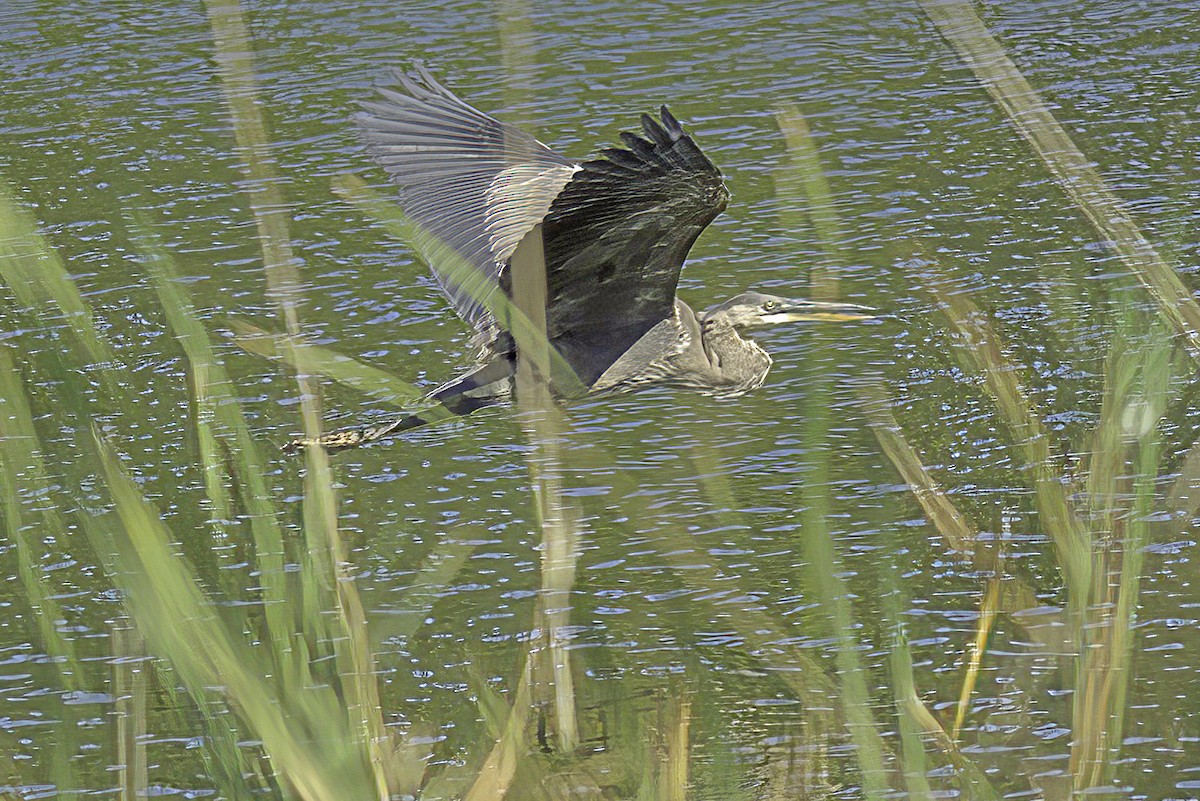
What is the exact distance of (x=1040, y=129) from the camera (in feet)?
4.67

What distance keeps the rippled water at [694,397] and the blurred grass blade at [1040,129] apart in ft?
0.26

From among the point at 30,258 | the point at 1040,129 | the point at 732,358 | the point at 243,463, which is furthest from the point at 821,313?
the point at 30,258

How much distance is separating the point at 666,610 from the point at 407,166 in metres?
1.00

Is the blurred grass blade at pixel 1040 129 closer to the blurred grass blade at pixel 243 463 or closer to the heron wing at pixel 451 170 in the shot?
the blurred grass blade at pixel 243 463

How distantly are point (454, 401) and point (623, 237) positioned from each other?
1.46 ft

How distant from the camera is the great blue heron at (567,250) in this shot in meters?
2.44

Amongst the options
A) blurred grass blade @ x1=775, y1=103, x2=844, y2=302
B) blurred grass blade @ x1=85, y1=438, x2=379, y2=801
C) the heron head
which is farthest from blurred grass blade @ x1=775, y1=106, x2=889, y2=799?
the heron head

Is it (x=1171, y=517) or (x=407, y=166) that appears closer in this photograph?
(x=1171, y=517)

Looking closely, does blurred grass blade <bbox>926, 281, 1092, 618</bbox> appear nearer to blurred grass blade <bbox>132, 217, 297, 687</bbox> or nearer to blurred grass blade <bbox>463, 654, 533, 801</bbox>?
blurred grass blade <bbox>463, 654, 533, 801</bbox>

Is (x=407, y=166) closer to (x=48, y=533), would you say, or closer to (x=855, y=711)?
(x=48, y=533)

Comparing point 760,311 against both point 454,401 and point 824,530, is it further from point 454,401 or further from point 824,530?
point 824,530

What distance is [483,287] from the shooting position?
258 centimetres

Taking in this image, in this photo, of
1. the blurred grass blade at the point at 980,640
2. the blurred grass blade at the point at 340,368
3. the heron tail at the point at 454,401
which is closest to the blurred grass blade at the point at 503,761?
the blurred grass blade at the point at 340,368

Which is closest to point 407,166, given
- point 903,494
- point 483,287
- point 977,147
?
point 483,287
